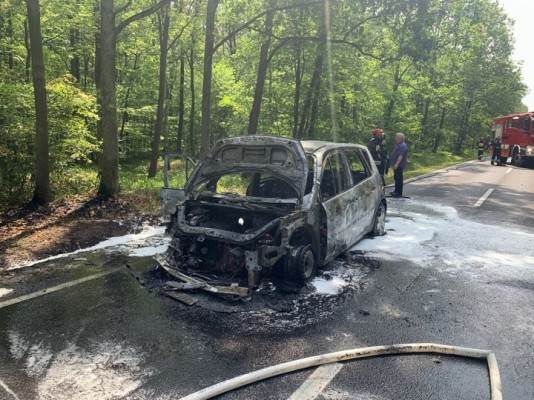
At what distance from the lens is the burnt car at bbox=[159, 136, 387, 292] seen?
5121mm

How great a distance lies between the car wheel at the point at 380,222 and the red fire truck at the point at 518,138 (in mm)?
21979

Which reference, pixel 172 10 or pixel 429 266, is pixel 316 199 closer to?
pixel 429 266

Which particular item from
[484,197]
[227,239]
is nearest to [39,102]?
[227,239]

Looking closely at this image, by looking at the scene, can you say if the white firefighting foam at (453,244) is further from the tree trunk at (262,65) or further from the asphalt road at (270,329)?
the tree trunk at (262,65)

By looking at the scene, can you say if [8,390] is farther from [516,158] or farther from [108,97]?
[516,158]

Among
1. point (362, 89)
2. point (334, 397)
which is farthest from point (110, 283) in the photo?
point (362, 89)

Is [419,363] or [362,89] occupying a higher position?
[362,89]

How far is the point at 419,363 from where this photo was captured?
3.81 metres

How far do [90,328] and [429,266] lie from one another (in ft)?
15.1

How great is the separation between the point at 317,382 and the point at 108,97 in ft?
27.6

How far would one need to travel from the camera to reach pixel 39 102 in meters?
9.02

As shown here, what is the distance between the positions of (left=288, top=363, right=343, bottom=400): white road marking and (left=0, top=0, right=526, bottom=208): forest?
304 inches

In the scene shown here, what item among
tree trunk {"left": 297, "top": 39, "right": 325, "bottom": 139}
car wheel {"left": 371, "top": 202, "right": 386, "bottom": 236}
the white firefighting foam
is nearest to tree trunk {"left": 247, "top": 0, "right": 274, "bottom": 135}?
tree trunk {"left": 297, "top": 39, "right": 325, "bottom": 139}

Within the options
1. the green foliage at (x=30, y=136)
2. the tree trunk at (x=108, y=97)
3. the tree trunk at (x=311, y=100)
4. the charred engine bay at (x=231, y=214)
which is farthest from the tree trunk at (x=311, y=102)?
the charred engine bay at (x=231, y=214)
